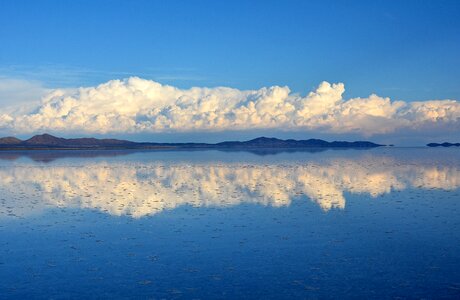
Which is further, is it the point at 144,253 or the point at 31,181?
the point at 31,181

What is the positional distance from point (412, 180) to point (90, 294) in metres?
36.6

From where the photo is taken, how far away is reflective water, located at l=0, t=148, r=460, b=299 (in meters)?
13.2

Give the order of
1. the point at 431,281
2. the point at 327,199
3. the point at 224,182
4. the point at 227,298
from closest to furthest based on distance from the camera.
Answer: the point at 227,298, the point at 431,281, the point at 327,199, the point at 224,182

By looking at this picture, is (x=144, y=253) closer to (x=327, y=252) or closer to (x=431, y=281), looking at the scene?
(x=327, y=252)

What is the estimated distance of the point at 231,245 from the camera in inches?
704

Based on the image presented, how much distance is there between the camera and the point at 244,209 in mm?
26125

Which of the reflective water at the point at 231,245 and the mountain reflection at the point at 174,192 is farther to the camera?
the mountain reflection at the point at 174,192

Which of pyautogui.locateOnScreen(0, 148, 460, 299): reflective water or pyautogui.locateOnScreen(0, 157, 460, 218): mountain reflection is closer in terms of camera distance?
pyautogui.locateOnScreen(0, 148, 460, 299): reflective water

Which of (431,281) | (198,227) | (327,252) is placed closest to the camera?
(431,281)

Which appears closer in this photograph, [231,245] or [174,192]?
[231,245]

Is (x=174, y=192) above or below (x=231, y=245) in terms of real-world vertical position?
above

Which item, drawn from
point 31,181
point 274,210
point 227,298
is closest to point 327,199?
point 274,210

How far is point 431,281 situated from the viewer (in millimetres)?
13336

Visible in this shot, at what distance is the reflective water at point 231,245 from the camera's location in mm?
13164
